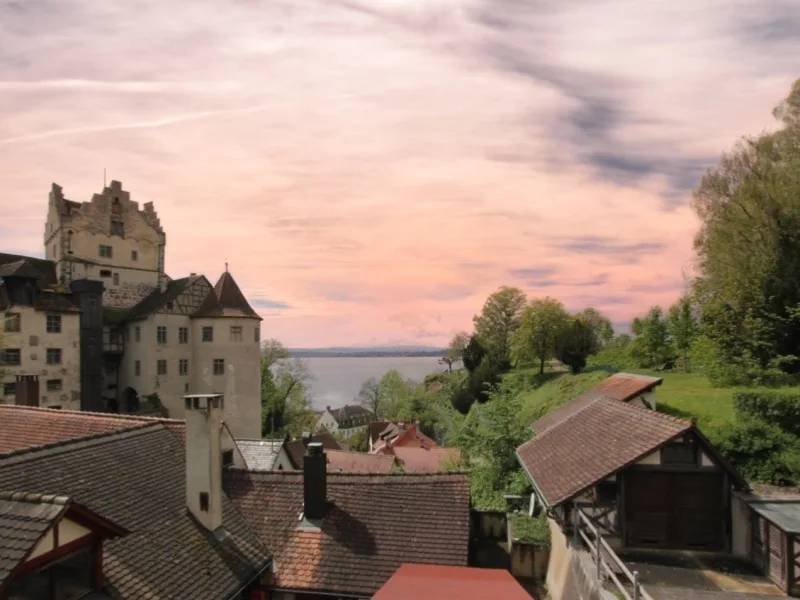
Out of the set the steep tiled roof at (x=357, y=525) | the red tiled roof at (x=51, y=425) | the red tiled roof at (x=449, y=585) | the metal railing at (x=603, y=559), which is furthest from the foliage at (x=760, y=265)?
the red tiled roof at (x=51, y=425)

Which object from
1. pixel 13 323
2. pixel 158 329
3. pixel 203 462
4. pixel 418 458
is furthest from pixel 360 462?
pixel 203 462

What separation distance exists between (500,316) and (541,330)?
12909mm

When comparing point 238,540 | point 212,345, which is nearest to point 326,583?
point 238,540

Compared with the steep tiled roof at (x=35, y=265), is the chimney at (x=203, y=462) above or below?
below

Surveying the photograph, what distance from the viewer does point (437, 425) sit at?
61.8 m

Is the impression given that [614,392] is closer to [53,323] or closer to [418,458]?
[418,458]

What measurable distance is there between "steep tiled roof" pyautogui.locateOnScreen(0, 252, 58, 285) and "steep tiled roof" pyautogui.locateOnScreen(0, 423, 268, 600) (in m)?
25.4

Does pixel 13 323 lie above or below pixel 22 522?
above

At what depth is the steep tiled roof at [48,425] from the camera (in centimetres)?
1481

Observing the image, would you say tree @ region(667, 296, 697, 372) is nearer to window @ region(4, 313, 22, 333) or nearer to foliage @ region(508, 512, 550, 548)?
foliage @ region(508, 512, 550, 548)

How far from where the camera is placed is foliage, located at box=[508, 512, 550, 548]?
45.3 ft

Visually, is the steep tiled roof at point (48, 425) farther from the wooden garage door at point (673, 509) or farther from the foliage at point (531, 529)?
the wooden garage door at point (673, 509)

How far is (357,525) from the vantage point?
12.9 meters

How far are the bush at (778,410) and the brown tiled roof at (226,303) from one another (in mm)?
30665
